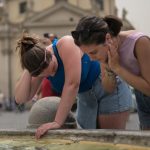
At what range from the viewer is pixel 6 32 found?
45.6 meters

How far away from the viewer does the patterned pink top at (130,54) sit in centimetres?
321

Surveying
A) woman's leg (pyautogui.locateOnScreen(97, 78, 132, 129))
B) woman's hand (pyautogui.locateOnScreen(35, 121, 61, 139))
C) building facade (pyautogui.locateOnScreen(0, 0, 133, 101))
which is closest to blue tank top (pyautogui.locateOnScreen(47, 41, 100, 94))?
woman's leg (pyautogui.locateOnScreen(97, 78, 132, 129))

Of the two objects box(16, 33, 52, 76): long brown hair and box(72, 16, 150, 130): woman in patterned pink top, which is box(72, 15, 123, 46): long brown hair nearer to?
box(72, 16, 150, 130): woman in patterned pink top

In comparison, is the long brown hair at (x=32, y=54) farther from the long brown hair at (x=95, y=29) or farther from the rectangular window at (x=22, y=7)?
the rectangular window at (x=22, y=7)

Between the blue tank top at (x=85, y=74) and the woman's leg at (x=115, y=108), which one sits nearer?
the blue tank top at (x=85, y=74)

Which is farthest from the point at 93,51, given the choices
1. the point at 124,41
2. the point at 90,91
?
the point at 90,91

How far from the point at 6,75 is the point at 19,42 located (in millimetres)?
41309

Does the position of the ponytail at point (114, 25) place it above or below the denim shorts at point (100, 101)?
above

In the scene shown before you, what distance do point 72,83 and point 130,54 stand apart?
502mm

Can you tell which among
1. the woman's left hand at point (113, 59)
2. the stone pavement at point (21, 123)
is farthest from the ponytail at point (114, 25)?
the stone pavement at point (21, 123)

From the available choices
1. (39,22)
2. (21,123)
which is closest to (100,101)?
(21,123)

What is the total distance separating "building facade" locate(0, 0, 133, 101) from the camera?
43.6 m

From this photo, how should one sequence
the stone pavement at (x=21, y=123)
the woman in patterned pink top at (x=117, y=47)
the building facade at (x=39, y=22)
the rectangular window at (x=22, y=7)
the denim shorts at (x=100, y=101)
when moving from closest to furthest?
the woman in patterned pink top at (x=117, y=47) → the denim shorts at (x=100, y=101) → the stone pavement at (x=21, y=123) → the building facade at (x=39, y=22) → the rectangular window at (x=22, y=7)

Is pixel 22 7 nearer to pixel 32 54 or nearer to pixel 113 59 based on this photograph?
pixel 32 54
